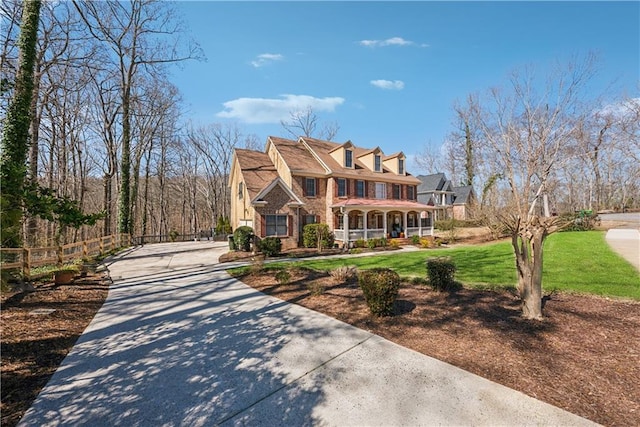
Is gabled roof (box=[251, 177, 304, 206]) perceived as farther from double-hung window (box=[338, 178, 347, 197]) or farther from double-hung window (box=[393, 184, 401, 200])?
double-hung window (box=[393, 184, 401, 200])

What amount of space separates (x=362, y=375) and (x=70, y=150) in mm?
28545

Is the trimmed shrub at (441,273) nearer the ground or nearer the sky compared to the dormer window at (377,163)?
nearer the ground

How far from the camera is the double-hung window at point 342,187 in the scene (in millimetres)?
21297

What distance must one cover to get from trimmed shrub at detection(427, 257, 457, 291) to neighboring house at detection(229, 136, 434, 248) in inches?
478

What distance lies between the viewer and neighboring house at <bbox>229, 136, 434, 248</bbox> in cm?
1838

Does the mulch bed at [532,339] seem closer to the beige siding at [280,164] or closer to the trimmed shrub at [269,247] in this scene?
the trimmed shrub at [269,247]

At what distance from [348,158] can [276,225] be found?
890cm

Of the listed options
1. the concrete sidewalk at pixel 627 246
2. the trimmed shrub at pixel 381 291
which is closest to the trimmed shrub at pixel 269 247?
the trimmed shrub at pixel 381 291

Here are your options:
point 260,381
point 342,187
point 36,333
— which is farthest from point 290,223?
point 260,381

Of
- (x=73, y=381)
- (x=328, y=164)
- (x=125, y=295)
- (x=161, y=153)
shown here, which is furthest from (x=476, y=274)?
(x=161, y=153)

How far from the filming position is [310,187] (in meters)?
20.5

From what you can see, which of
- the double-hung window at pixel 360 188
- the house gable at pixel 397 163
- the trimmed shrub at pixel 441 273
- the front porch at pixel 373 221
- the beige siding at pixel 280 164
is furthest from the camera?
the house gable at pixel 397 163

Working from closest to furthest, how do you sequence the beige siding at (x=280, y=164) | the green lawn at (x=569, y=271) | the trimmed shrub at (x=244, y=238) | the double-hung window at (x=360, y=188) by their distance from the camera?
the green lawn at (x=569, y=271), the trimmed shrub at (x=244, y=238), the beige siding at (x=280, y=164), the double-hung window at (x=360, y=188)

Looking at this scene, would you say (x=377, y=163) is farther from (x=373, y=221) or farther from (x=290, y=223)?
(x=290, y=223)
